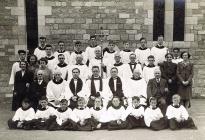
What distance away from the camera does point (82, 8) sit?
1407 cm

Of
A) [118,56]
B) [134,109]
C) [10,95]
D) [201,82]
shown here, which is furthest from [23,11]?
[201,82]

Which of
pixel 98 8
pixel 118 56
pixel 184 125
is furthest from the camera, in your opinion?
pixel 98 8

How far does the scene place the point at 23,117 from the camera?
11.5 m

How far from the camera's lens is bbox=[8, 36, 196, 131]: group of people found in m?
11.2

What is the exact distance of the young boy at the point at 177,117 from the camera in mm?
11102

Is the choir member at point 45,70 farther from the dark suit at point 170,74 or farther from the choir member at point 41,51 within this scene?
the dark suit at point 170,74

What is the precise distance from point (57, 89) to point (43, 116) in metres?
1.08

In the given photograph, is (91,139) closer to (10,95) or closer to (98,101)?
(98,101)

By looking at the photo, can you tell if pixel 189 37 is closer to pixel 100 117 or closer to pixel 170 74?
pixel 170 74

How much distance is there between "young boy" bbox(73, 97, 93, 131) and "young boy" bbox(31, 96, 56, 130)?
61cm

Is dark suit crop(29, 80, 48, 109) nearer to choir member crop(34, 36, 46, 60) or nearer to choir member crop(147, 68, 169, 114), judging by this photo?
choir member crop(34, 36, 46, 60)

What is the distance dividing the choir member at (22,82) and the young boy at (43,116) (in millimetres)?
1111

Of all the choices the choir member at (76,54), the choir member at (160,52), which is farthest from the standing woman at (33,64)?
the choir member at (160,52)

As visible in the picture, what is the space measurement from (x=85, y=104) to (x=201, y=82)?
4748mm
